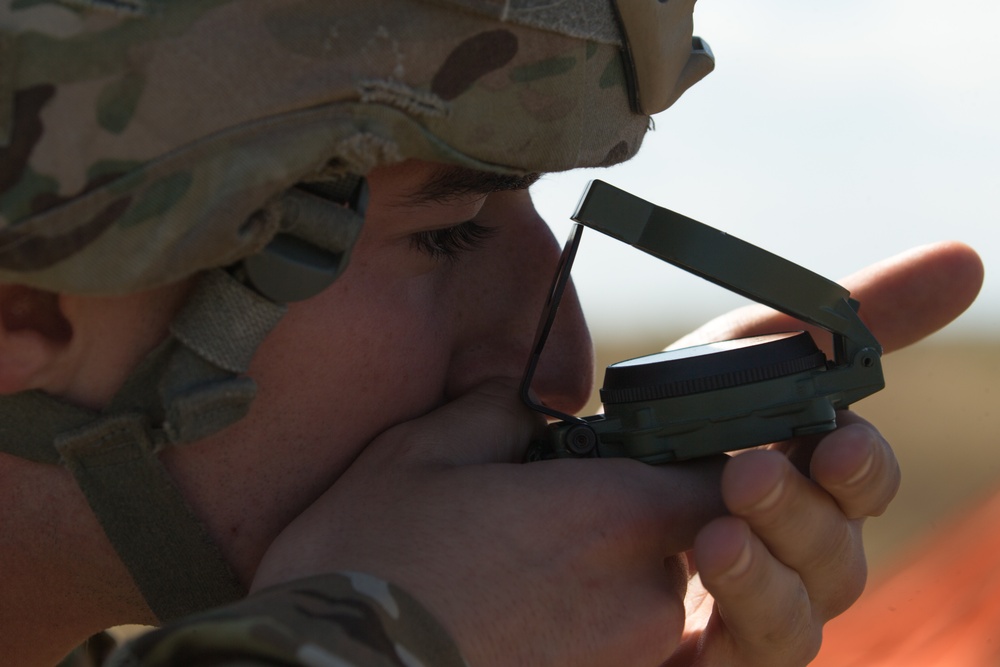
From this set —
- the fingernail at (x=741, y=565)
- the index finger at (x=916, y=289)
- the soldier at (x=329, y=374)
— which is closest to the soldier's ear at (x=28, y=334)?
the soldier at (x=329, y=374)

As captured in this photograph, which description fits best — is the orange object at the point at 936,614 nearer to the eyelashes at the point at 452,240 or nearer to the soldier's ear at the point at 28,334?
the eyelashes at the point at 452,240

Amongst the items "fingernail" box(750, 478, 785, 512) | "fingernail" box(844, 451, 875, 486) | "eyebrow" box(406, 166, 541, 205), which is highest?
"eyebrow" box(406, 166, 541, 205)

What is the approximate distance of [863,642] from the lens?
10.1 ft

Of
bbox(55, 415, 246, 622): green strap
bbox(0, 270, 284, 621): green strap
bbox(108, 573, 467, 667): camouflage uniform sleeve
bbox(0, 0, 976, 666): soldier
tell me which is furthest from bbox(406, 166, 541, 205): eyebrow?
bbox(108, 573, 467, 667): camouflage uniform sleeve

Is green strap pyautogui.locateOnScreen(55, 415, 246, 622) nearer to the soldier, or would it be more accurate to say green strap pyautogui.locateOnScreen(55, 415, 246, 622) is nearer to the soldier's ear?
the soldier

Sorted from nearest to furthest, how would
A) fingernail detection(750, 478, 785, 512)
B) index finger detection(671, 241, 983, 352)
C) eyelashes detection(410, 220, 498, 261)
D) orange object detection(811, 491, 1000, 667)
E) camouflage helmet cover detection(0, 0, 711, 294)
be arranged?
camouflage helmet cover detection(0, 0, 711, 294), fingernail detection(750, 478, 785, 512), eyelashes detection(410, 220, 498, 261), index finger detection(671, 241, 983, 352), orange object detection(811, 491, 1000, 667)

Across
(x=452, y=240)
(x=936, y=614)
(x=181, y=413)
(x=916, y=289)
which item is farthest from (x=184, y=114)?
(x=936, y=614)

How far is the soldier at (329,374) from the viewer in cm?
150

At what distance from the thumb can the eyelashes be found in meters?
0.27

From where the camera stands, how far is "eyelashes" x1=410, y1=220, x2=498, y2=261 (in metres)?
1.98

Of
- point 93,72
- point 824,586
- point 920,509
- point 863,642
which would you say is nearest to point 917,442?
point 920,509

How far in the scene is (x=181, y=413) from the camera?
1.67 meters

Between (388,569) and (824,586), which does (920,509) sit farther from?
(388,569)

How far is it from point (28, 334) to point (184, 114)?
1.56 ft
